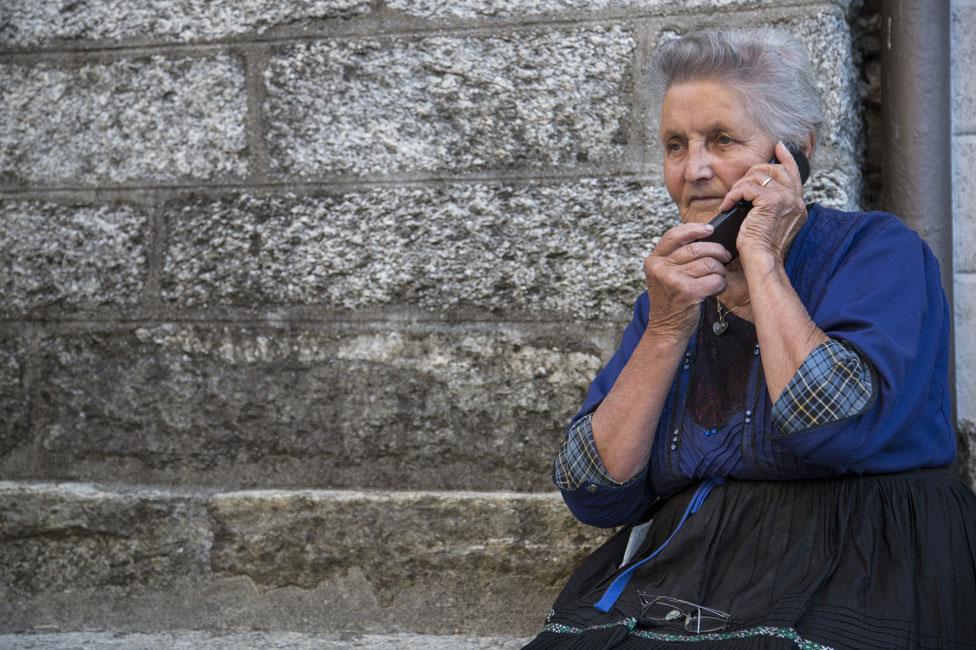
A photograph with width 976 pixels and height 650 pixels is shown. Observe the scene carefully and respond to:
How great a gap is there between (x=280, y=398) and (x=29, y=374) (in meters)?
0.77

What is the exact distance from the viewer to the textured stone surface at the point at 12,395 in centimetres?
Result: 352

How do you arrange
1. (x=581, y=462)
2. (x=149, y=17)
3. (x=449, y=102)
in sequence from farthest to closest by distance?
(x=149, y=17) → (x=449, y=102) → (x=581, y=462)

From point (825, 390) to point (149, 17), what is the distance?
2336 mm

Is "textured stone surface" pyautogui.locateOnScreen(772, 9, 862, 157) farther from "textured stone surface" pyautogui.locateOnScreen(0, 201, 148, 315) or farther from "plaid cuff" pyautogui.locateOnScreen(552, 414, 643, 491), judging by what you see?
"textured stone surface" pyautogui.locateOnScreen(0, 201, 148, 315)

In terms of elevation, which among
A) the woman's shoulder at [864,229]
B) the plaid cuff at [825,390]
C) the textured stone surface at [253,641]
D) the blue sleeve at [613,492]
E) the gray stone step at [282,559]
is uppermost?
the woman's shoulder at [864,229]

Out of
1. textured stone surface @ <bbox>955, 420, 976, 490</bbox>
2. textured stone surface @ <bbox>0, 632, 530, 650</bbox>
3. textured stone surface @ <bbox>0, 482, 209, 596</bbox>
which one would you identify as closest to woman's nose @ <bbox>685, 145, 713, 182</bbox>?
textured stone surface @ <bbox>955, 420, 976, 490</bbox>

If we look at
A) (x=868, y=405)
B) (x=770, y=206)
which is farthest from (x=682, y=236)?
(x=868, y=405)

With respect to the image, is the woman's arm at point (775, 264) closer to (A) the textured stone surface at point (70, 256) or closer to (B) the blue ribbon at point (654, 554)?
(B) the blue ribbon at point (654, 554)

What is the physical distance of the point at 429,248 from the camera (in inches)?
130

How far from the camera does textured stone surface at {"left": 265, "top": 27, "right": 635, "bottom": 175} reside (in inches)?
128

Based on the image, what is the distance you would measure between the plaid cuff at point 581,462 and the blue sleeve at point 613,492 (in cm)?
1

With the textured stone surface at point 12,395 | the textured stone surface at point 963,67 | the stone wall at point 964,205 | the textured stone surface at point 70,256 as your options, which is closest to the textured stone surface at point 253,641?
the textured stone surface at point 12,395

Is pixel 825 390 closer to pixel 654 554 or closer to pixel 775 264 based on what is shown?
pixel 775 264

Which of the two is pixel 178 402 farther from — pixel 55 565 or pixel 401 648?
pixel 401 648
